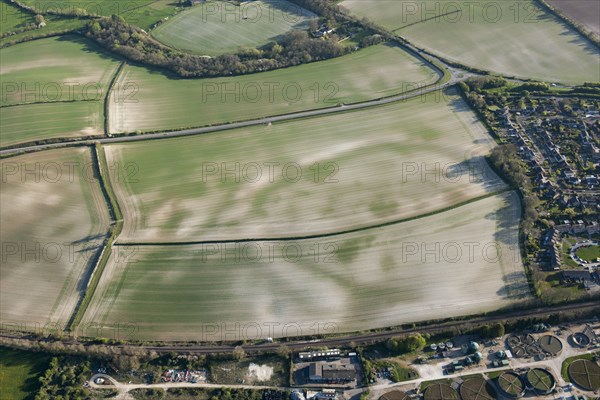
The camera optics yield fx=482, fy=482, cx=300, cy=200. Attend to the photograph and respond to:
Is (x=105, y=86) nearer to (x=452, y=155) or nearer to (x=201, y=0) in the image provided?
(x=201, y=0)

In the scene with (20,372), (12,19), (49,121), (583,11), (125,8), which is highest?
(125,8)

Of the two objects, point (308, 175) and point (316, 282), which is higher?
point (308, 175)

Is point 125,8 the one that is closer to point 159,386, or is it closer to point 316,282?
point 316,282

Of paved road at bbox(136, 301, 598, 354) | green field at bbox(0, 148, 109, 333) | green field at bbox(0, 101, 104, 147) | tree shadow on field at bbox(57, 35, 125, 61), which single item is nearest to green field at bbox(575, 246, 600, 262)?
paved road at bbox(136, 301, 598, 354)

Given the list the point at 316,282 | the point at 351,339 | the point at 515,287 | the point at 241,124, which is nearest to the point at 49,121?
the point at 241,124

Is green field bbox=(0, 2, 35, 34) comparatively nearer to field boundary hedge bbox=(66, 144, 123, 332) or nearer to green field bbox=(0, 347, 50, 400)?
field boundary hedge bbox=(66, 144, 123, 332)

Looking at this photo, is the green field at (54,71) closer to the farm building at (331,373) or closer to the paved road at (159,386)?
the paved road at (159,386)

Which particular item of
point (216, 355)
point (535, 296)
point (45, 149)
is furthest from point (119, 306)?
point (535, 296)

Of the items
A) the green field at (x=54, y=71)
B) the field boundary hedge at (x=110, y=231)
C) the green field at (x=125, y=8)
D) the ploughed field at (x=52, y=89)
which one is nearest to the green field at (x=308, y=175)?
the field boundary hedge at (x=110, y=231)
